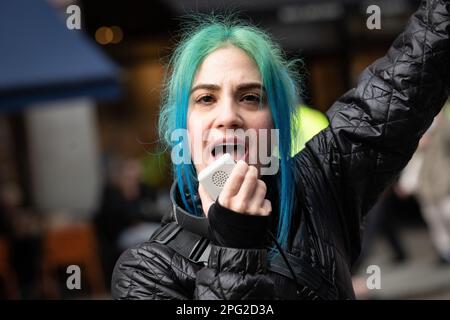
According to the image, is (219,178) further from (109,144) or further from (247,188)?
(109,144)

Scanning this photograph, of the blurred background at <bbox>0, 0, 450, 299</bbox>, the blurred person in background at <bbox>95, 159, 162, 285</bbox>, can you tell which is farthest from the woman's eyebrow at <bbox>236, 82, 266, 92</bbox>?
the blurred person in background at <bbox>95, 159, 162, 285</bbox>

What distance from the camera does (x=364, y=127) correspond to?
68.4 inches

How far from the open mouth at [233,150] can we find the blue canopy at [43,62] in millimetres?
4649

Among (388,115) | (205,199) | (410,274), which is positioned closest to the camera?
→ (205,199)

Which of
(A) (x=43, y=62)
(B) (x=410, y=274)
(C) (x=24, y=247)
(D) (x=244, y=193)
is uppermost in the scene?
(D) (x=244, y=193)

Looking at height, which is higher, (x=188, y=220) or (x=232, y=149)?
(x=232, y=149)

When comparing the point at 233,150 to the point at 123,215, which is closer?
the point at 233,150

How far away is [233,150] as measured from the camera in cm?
155

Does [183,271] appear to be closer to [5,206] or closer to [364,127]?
[364,127]

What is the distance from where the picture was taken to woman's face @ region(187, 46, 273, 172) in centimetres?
156

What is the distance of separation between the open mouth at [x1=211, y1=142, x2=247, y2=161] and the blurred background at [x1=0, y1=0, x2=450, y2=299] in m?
1.40

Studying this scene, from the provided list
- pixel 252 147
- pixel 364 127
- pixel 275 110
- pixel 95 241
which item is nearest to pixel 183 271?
pixel 252 147

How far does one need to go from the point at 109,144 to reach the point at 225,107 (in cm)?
834

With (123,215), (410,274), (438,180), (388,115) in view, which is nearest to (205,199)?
(388,115)
